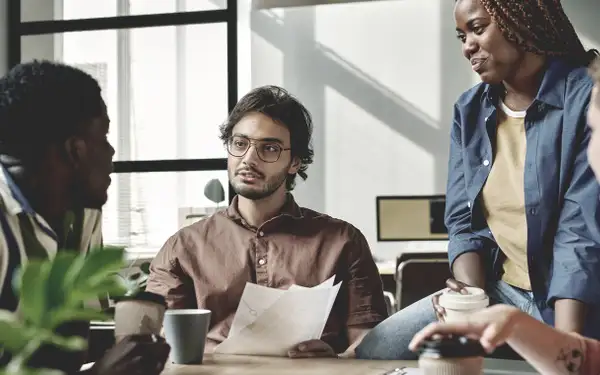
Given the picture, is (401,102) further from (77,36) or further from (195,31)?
(77,36)

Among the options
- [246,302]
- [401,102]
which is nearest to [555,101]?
[246,302]

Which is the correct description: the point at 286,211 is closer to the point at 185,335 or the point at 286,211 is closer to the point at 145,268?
the point at 185,335

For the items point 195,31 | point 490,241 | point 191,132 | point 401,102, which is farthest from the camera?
point 401,102

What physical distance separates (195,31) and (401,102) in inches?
66.8

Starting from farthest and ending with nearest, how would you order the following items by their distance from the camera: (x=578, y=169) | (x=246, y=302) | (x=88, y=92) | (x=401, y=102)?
(x=401, y=102), (x=578, y=169), (x=246, y=302), (x=88, y=92)

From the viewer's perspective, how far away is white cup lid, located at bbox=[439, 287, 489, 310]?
1195mm

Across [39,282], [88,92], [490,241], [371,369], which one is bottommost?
[371,369]

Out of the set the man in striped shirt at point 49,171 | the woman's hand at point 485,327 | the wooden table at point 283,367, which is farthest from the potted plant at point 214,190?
the woman's hand at point 485,327

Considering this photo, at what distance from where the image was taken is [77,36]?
4934 mm

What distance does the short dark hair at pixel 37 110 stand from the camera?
1160 millimetres

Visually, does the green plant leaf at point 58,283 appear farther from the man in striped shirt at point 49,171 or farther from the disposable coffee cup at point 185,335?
the disposable coffee cup at point 185,335

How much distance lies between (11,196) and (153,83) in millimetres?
4299

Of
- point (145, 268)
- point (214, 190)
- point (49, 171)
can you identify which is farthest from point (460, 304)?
point (214, 190)

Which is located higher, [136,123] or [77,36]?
[77,36]
